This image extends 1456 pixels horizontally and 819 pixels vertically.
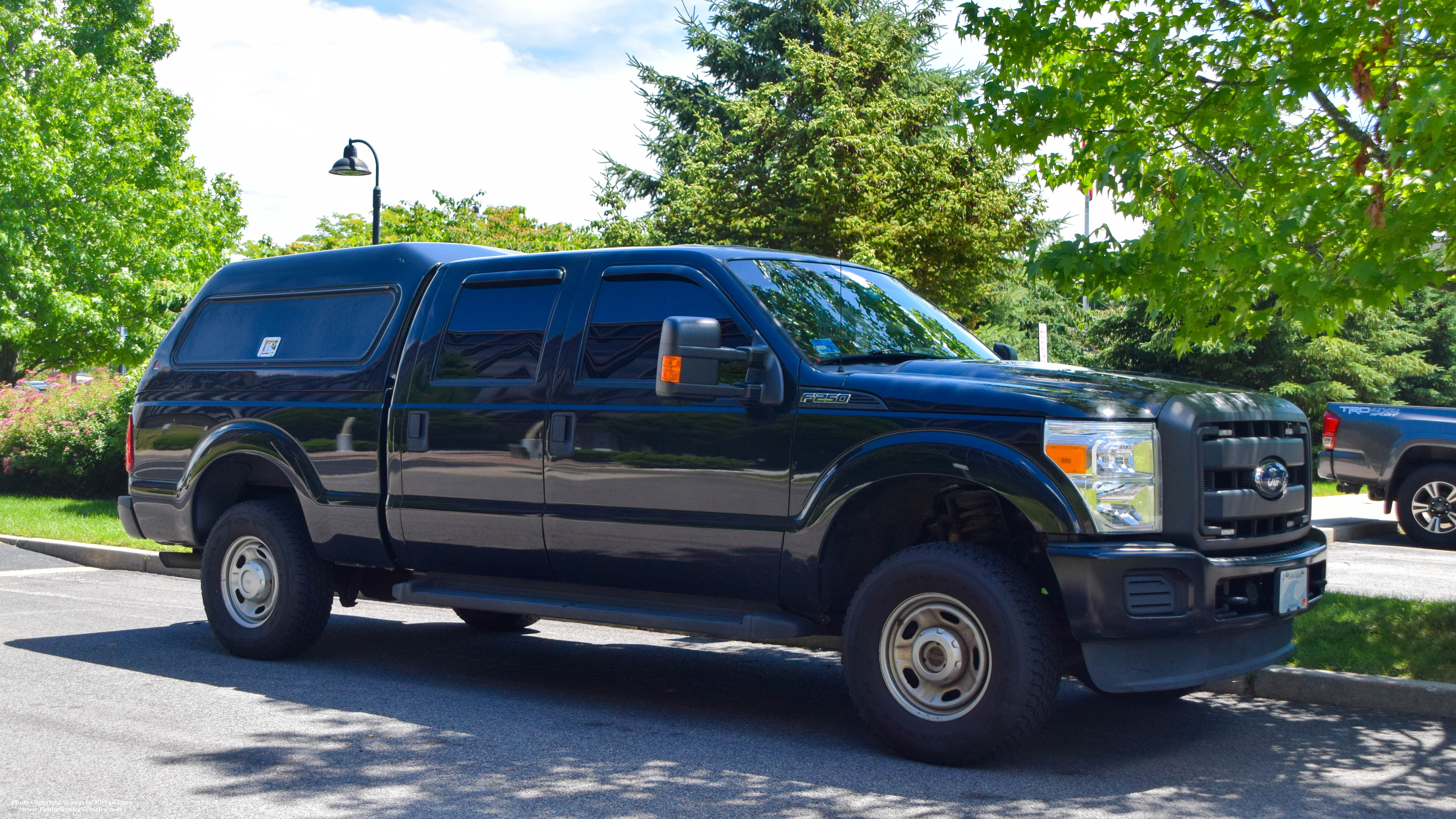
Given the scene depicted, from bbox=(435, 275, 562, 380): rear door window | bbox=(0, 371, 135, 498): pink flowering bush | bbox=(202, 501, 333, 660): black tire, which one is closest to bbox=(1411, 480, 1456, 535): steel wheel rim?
bbox=(435, 275, 562, 380): rear door window

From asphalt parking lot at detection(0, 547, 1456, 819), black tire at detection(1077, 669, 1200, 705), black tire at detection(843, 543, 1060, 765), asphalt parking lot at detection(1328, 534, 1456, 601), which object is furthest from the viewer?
asphalt parking lot at detection(1328, 534, 1456, 601)

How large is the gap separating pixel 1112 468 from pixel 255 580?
4.74 metres

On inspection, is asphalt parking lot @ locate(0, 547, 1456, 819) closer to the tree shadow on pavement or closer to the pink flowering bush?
the tree shadow on pavement

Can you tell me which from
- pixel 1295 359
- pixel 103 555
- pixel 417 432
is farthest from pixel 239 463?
pixel 1295 359

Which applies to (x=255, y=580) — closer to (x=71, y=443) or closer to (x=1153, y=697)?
(x=1153, y=697)

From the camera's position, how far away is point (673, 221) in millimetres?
21875

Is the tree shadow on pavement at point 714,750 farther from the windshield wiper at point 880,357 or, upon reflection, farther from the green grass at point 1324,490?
the green grass at point 1324,490

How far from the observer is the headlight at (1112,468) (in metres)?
4.60

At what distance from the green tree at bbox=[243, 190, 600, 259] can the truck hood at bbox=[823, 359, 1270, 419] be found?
21.5 metres

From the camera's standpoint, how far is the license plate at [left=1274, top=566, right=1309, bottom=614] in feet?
16.1

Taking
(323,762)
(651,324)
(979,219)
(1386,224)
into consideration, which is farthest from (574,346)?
(979,219)

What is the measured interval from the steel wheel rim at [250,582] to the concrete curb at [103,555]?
3.96 m

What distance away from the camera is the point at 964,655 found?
4.82 metres

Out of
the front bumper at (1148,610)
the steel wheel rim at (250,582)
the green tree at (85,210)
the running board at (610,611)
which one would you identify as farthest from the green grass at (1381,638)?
the green tree at (85,210)
